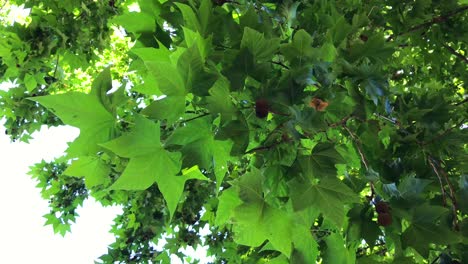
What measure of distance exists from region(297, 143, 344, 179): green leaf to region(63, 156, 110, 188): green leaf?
81cm

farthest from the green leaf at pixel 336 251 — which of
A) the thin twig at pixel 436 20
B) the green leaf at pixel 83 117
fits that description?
the thin twig at pixel 436 20

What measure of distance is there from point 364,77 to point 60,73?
3894 millimetres

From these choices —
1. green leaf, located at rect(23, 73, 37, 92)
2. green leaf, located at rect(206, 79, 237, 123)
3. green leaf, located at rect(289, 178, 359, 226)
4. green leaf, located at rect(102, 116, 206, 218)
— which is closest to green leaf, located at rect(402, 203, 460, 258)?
green leaf, located at rect(289, 178, 359, 226)

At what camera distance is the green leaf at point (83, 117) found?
129 centimetres

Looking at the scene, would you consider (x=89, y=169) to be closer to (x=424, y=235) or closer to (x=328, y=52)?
(x=328, y=52)

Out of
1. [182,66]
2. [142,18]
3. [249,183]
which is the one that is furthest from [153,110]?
[142,18]

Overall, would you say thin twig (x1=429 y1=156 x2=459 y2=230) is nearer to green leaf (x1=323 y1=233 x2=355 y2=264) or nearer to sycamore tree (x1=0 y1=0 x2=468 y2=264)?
sycamore tree (x1=0 y1=0 x2=468 y2=264)

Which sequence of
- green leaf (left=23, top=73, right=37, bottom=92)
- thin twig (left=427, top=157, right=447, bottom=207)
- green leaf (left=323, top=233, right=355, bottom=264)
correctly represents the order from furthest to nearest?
Result: green leaf (left=23, top=73, right=37, bottom=92), green leaf (left=323, top=233, right=355, bottom=264), thin twig (left=427, top=157, right=447, bottom=207)

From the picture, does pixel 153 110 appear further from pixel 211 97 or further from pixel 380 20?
pixel 380 20

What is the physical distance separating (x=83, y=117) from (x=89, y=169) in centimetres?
43

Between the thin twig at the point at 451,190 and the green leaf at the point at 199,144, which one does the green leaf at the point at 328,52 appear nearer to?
the green leaf at the point at 199,144

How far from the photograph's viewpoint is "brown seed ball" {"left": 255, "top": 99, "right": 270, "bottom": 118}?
135cm

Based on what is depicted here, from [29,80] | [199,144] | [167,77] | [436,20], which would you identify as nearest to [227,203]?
[199,144]

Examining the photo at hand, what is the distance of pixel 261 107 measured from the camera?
1.35 metres
